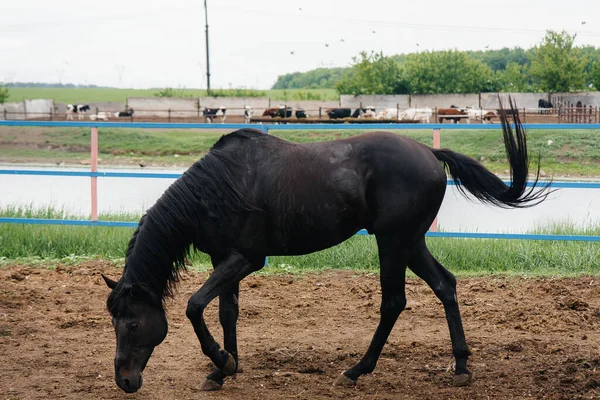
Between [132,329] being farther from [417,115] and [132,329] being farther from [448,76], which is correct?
[448,76]

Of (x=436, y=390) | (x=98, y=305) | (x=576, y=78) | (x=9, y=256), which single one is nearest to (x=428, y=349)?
(x=436, y=390)

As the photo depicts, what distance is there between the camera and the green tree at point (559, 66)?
44.9 meters

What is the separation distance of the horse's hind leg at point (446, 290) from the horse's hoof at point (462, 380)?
0.38 feet

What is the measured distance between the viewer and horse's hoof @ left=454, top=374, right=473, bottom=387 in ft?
15.5

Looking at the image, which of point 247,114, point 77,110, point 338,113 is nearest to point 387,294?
point 338,113

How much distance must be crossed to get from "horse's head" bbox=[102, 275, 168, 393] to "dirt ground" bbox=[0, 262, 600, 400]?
1.05 ft

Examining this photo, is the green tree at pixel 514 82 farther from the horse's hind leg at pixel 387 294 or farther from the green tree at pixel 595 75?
the horse's hind leg at pixel 387 294

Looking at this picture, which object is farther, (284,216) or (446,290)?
(446,290)

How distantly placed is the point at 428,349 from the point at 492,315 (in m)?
1.14

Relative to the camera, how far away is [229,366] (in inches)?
179

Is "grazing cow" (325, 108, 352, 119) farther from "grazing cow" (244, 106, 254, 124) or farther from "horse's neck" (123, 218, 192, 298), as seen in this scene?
"horse's neck" (123, 218, 192, 298)

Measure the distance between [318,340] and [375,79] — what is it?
146ft

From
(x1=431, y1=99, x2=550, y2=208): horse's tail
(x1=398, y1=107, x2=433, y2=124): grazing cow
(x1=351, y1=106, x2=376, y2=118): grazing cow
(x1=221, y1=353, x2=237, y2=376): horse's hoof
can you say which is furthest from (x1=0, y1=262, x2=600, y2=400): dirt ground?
(x1=351, y1=106, x2=376, y2=118): grazing cow

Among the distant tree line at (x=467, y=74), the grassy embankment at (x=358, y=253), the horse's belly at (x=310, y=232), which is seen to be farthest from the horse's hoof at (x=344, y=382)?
the distant tree line at (x=467, y=74)
